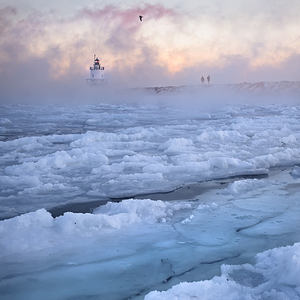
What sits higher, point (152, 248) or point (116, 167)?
point (116, 167)

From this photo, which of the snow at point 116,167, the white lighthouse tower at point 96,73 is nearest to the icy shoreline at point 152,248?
the snow at point 116,167

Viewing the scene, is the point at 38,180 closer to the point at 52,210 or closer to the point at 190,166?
the point at 52,210

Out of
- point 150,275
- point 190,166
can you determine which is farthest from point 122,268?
point 190,166

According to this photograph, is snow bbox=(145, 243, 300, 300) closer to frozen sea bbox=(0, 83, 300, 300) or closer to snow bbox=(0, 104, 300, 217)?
frozen sea bbox=(0, 83, 300, 300)

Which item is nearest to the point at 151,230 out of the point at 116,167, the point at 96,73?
the point at 116,167

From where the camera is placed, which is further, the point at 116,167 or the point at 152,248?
the point at 116,167

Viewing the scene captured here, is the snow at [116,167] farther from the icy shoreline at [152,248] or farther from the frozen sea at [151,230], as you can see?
the icy shoreline at [152,248]

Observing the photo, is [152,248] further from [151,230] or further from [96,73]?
[96,73]

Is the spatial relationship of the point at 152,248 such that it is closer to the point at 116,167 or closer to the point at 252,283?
the point at 252,283

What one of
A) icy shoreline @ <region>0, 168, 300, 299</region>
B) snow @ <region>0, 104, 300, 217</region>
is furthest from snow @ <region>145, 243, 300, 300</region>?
snow @ <region>0, 104, 300, 217</region>

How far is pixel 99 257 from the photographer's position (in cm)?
320

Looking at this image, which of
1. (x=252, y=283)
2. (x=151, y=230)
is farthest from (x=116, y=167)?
(x=252, y=283)

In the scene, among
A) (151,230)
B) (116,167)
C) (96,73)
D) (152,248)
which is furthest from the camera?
(96,73)

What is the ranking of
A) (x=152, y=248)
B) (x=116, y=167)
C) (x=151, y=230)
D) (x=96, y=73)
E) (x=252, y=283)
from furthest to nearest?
1. (x=96, y=73)
2. (x=116, y=167)
3. (x=151, y=230)
4. (x=152, y=248)
5. (x=252, y=283)
